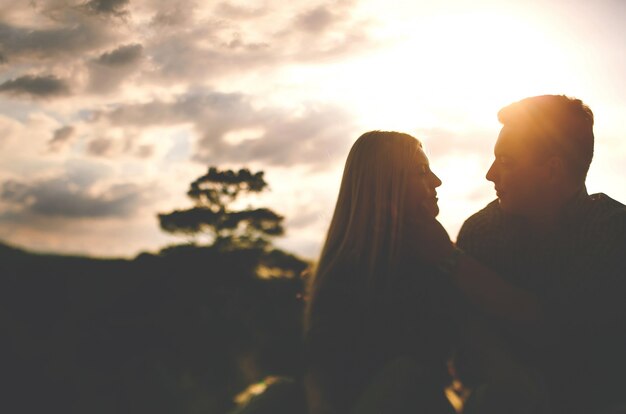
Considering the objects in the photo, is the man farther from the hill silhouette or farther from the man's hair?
the hill silhouette

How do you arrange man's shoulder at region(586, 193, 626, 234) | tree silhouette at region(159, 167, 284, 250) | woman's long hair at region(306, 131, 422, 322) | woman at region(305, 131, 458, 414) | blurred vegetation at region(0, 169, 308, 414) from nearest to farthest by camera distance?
woman at region(305, 131, 458, 414), woman's long hair at region(306, 131, 422, 322), man's shoulder at region(586, 193, 626, 234), blurred vegetation at region(0, 169, 308, 414), tree silhouette at region(159, 167, 284, 250)

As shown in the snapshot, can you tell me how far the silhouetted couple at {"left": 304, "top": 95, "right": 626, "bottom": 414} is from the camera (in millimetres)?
2625

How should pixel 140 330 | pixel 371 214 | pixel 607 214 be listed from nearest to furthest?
pixel 371 214 → pixel 607 214 → pixel 140 330

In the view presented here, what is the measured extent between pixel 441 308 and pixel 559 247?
123 centimetres

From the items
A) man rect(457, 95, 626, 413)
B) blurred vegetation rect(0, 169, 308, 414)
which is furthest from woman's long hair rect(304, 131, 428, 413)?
blurred vegetation rect(0, 169, 308, 414)

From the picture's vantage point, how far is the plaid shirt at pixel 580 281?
306 cm

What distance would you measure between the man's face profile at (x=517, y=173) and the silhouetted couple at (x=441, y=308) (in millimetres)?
246

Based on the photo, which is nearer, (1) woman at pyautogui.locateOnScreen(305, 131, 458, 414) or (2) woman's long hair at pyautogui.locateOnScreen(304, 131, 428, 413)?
(1) woman at pyautogui.locateOnScreen(305, 131, 458, 414)

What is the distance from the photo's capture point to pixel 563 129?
13.2 ft

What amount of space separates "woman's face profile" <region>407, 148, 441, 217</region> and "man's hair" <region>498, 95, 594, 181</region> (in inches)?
54.6

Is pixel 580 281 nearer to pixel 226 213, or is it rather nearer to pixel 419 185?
pixel 419 185

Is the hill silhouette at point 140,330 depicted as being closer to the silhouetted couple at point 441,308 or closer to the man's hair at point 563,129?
the silhouetted couple at point 441,308

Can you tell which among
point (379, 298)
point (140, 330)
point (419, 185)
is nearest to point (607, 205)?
point (419, 185)

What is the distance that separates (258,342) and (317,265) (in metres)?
8.87
